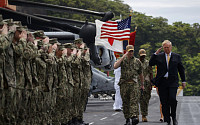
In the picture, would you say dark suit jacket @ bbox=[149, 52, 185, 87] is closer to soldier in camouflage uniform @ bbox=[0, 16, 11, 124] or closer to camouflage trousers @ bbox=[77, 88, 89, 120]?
camouflage trousers @ bbox=[77, 88, 89, 120]

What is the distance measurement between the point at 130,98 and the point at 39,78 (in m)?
3.23

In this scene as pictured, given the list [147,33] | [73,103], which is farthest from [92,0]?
[73,103]

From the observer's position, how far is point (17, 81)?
8586 millimetres

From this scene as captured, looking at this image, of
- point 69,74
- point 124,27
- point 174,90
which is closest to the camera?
point 174,90

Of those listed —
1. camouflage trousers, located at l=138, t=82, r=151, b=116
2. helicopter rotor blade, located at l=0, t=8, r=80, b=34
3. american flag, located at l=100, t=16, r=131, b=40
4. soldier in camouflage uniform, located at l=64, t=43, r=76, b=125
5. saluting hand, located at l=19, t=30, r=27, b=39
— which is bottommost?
camouflage trousers, located at l=138, t=82, r=151, b=116

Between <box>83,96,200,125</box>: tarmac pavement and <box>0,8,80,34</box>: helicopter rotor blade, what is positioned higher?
<box>0,8,80,34</box>: helicopter rotor blade

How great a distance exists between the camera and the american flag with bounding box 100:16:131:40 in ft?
68.8

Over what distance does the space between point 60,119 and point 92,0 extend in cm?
6354

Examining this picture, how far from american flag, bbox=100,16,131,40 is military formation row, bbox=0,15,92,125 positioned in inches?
274

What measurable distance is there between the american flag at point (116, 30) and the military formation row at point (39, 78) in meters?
6.96

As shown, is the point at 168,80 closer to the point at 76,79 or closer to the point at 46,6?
the point at 76,79

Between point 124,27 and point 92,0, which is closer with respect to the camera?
point 124,27

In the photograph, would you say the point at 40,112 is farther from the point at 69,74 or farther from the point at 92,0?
the point at 92,0

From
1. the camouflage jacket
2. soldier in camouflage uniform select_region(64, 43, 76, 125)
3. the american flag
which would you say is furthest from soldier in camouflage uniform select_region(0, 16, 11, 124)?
the american flag
